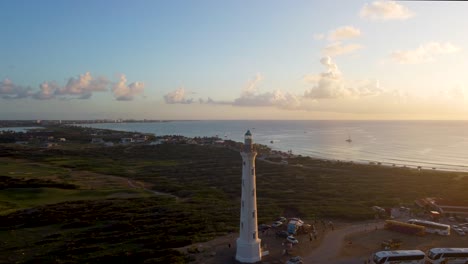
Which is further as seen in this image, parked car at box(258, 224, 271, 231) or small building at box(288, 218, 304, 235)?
parked car at box(258, 224, 271, 231)

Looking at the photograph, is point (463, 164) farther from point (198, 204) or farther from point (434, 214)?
point (198, 204)

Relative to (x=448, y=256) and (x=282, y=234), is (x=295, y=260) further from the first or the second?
(x=448, y=256)

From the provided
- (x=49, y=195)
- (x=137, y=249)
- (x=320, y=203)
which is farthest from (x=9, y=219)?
(x=320, y=203)

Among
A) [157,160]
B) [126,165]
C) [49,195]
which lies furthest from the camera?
[157,160]

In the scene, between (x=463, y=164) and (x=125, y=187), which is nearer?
(x=125, y=187)

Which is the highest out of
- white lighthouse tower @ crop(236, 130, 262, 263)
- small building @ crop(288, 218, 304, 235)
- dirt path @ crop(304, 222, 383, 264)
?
white lighthouse tower @ crop(236, 130, 262, 263)

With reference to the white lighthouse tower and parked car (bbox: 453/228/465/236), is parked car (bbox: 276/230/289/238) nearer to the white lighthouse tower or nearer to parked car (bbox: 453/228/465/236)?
the white lighthouse tower

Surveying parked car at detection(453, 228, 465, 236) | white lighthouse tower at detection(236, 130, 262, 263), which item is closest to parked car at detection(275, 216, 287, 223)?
white lighthouse tower at detection(236, 130, 262, 263)
